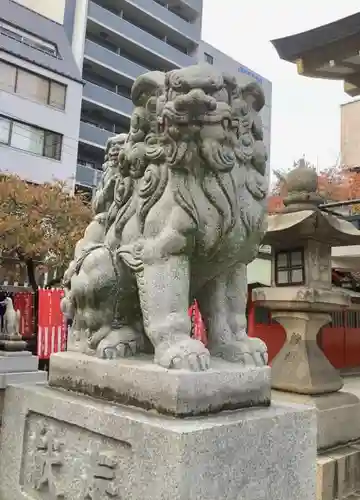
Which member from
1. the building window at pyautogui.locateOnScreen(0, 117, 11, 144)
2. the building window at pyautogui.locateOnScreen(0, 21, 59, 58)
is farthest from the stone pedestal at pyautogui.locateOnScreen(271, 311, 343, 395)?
the building window at pyautogui.locateOnScreen(0, 21, 59, 58)

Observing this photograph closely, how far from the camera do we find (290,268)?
4.23 meters

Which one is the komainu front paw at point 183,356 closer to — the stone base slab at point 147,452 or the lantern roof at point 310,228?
the stone base slab at point 147,452

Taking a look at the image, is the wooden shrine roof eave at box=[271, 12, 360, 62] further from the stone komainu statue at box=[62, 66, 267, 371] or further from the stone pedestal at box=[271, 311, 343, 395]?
the stone komainu statue at box=[62, 66, 267, 371]

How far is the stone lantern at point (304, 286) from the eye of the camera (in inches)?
155

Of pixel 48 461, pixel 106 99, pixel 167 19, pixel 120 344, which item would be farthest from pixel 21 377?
pixel 167 19

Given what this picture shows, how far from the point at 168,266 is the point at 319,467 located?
2.54 meters

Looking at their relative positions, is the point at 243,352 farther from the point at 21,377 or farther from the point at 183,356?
the point at 21,377

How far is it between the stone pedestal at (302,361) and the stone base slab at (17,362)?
6.56 feet

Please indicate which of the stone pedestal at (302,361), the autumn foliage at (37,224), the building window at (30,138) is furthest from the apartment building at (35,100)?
the stone pedestal at (302,361)

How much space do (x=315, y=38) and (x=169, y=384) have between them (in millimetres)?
5117

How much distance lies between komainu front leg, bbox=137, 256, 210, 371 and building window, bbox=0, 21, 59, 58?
16679 mm

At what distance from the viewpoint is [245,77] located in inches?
75.0

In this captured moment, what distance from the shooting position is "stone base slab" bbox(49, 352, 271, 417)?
1568mm

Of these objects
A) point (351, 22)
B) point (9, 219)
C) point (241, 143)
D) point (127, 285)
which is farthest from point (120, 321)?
point (9, 219)
